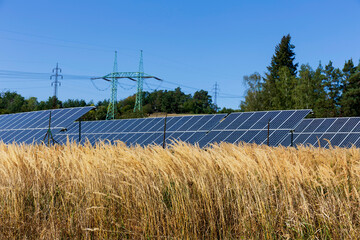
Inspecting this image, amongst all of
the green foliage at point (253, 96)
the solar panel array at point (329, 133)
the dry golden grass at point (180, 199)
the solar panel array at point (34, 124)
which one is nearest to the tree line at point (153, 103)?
the green foliage at point (253, 96)

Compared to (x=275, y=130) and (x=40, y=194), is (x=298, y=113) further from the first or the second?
(x=40, y=194)

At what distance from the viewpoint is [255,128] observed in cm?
1728

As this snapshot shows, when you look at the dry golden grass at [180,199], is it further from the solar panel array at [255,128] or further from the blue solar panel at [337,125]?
the blue solar panel at [337,125]

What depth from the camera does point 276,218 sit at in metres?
4.81

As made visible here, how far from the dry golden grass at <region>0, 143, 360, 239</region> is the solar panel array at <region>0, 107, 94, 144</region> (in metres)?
14.0

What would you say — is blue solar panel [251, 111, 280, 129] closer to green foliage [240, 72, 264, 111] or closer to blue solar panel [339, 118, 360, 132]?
blue solar panel [339, 118, 360, 132]

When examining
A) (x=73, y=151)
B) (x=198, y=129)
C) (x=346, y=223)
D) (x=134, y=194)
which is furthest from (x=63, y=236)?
(x=198, y=129)

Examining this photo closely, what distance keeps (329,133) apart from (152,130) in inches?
368

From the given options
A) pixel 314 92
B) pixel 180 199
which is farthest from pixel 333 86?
pixel 180 199

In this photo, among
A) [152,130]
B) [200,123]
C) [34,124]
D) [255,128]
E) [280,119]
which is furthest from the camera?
[34,124]

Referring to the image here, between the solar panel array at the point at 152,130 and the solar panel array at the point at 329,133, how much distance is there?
4.36 m

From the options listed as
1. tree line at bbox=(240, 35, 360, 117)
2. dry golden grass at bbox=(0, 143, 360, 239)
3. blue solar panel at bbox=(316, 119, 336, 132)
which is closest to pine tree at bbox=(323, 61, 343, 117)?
tree line at bbox=(240, 35, 360, 117)

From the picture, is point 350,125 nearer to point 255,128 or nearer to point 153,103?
point 255,128

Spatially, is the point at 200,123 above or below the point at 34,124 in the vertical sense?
above
